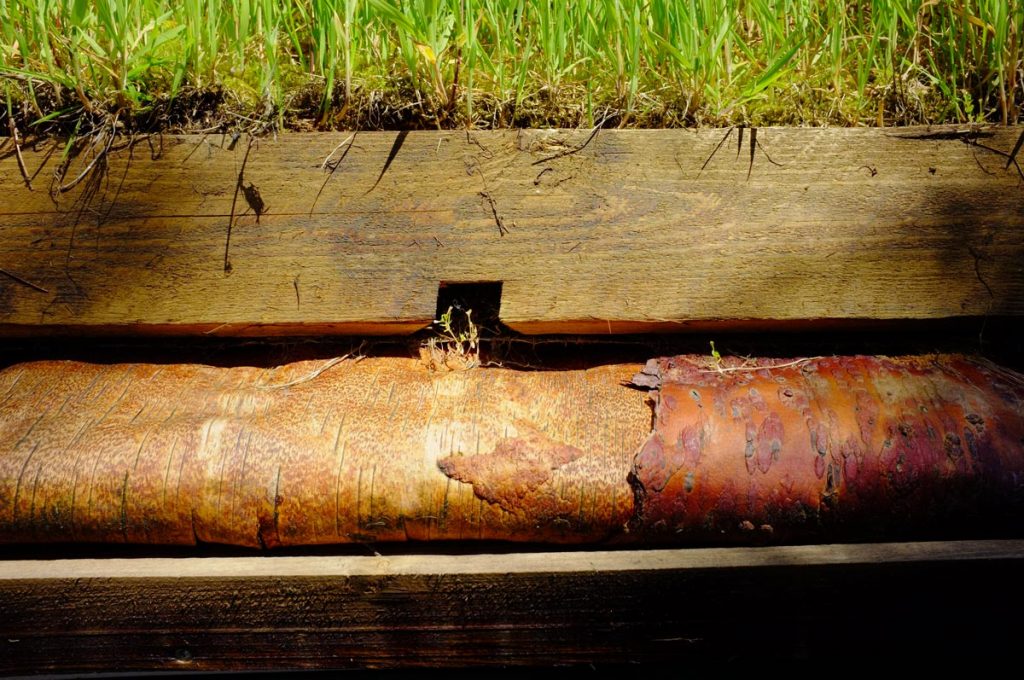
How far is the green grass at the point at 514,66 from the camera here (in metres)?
1.23

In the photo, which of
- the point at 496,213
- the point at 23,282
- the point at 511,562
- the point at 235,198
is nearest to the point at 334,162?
the point at 235,198

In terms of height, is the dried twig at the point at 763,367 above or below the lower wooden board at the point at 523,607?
above

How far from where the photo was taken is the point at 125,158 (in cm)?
127

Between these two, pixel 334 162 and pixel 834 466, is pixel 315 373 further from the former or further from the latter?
pixel 834 466

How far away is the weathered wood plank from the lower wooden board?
417 mm

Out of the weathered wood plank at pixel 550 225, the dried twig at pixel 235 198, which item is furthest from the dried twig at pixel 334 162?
the dried twig at pixel 235 198

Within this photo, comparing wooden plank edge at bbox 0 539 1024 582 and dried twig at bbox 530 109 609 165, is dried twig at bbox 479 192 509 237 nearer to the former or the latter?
dried twig at bbox 530 109 609 165

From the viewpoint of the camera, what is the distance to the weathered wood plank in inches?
48.6

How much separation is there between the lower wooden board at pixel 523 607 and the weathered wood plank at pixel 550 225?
1.37ft

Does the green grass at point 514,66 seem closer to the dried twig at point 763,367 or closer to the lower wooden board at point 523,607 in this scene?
the dried twig at point 763,367

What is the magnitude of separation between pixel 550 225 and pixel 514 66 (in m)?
0.30

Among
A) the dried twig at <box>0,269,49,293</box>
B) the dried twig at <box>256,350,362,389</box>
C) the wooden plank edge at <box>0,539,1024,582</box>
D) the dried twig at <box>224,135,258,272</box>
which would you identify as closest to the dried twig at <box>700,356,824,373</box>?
the wooden plank edge at <box>0,539,1024,582</box>

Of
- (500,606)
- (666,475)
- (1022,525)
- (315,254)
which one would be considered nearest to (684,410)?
(666,475)

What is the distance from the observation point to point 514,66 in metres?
1.29
